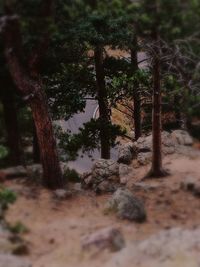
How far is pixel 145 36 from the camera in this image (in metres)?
15.1

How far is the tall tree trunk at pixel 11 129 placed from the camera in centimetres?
1563

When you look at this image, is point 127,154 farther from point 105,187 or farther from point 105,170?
point 105,187

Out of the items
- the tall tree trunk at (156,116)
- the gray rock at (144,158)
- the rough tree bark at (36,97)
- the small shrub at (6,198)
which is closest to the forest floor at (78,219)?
the rough tree bark at (36,97)

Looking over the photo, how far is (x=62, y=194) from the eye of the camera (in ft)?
49.7

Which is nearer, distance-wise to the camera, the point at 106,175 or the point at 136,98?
the point at 106,175

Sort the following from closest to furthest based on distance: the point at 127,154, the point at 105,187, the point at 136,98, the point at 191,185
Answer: the point at 191,185 → the point at 105,187 → the point at 127,154 → the point at 136,98

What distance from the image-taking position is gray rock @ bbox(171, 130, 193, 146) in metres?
21.9

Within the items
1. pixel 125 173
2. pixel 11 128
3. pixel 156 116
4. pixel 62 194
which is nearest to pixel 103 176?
pixel 125 173

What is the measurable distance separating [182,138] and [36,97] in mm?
9471

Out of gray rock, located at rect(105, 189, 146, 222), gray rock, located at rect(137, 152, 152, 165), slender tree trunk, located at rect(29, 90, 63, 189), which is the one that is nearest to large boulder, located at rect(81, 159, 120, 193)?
gray rock, located at rect(137, 152, 152, 165)

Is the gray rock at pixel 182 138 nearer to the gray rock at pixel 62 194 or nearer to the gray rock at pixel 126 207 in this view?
the gray rock at pixel 62 194

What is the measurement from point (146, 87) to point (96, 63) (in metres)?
2.26

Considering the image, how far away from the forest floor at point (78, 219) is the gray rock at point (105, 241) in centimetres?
17

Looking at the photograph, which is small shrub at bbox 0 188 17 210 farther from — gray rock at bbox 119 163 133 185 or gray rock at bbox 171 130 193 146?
gray rock at bbox 171 130 193 146
